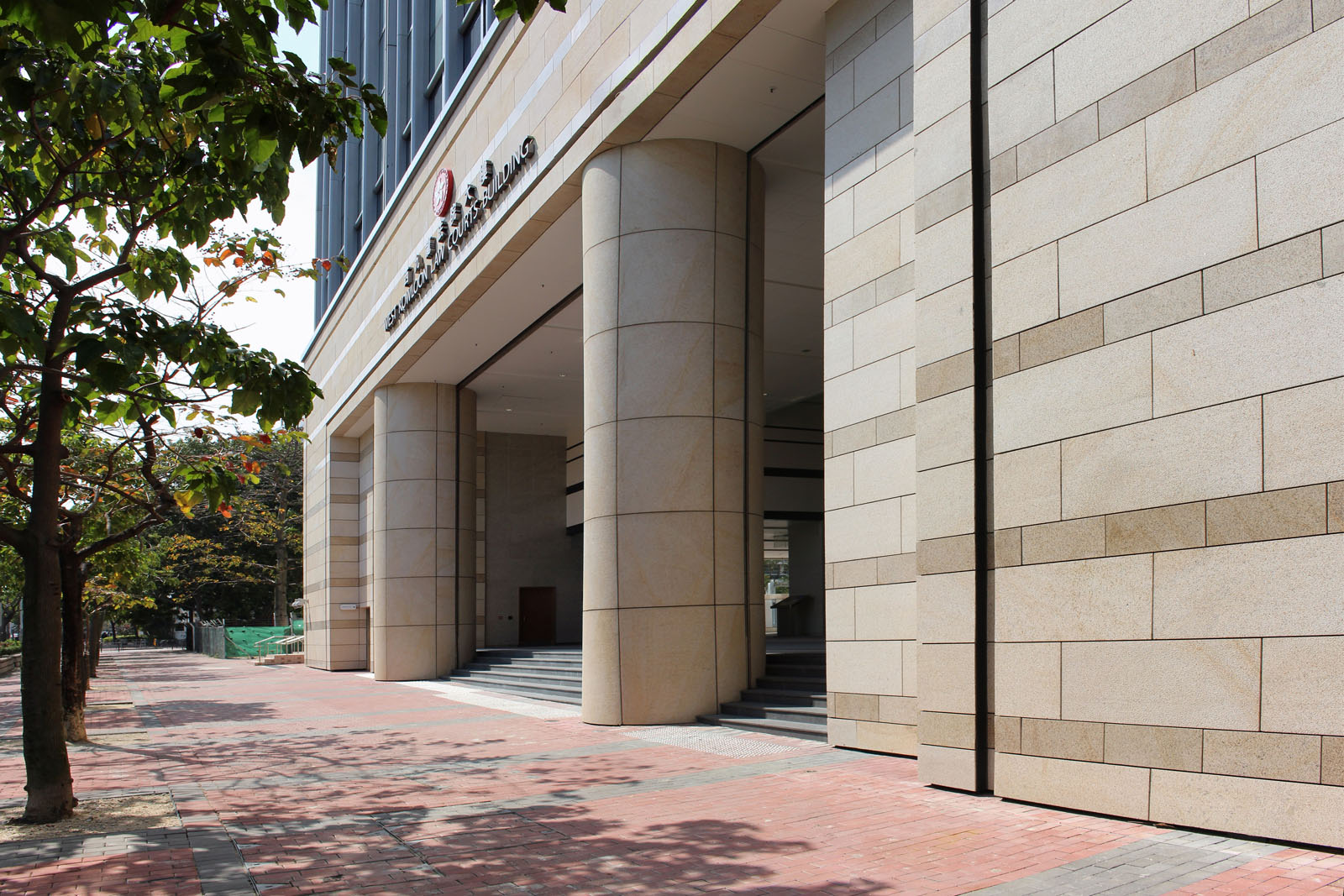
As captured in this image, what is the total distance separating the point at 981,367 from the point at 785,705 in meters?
5.79

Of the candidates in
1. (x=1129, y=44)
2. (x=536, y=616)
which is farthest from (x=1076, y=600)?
(x=536, y=616)

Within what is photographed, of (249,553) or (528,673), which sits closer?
(528,673)

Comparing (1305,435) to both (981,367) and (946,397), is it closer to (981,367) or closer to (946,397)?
(981,367)

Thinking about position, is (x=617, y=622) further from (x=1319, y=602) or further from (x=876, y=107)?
(x=1319, y=602)

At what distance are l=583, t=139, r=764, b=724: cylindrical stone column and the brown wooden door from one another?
20.2 meters

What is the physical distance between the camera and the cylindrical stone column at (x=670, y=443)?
43.9 feet

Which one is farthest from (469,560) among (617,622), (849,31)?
(849,31)

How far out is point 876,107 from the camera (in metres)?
10.8

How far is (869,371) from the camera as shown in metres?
10.6

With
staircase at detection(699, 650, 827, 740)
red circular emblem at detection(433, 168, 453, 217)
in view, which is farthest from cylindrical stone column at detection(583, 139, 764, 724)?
red circular emblem at detection(433, 168, 453, 217)

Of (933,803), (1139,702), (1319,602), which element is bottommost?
(933,803)

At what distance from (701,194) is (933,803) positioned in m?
8.52

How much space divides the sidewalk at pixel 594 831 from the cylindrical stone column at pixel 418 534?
41.4 ft

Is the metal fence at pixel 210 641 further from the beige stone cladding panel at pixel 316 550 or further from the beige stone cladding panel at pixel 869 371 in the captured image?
the beige stone cladding panel at pixel 869 371
